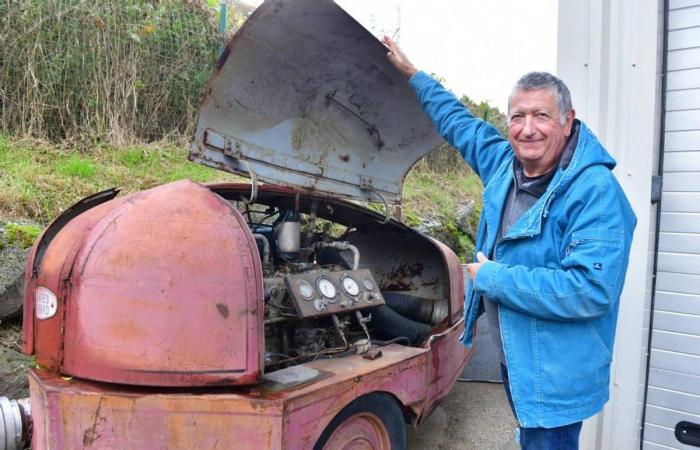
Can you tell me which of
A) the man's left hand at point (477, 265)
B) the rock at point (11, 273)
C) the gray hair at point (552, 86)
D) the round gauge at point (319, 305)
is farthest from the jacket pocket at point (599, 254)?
the rock at point (11, 273)

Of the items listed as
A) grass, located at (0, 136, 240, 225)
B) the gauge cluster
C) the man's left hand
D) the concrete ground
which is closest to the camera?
the man's left hand

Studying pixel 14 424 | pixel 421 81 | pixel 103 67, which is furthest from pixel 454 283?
pixel 103 67

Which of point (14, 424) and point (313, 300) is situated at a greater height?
point (313, 300)

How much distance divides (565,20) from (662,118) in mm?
633

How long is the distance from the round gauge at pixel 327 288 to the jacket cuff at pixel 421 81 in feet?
3.77

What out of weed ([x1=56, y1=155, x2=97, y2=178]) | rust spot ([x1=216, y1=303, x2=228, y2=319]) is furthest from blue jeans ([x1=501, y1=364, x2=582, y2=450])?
weed ([x1=56, y1=155, x2=97, y2=178])

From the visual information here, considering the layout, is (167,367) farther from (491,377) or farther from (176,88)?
(176,88)

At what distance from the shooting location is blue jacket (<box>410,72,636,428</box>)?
1.76 m

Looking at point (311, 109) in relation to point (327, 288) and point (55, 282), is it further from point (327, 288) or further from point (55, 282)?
point (55, 282)

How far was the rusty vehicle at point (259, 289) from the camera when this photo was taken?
1.92 m

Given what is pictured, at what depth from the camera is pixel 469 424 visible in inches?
160

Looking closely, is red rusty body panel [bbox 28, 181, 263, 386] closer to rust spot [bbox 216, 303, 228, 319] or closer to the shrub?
rust spot [bbox 216, 303, 228, 319]

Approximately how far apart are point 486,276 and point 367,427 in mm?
1181

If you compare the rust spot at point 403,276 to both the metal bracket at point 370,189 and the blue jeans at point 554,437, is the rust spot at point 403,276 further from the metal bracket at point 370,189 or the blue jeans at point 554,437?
the blue jeans at point 554,437
